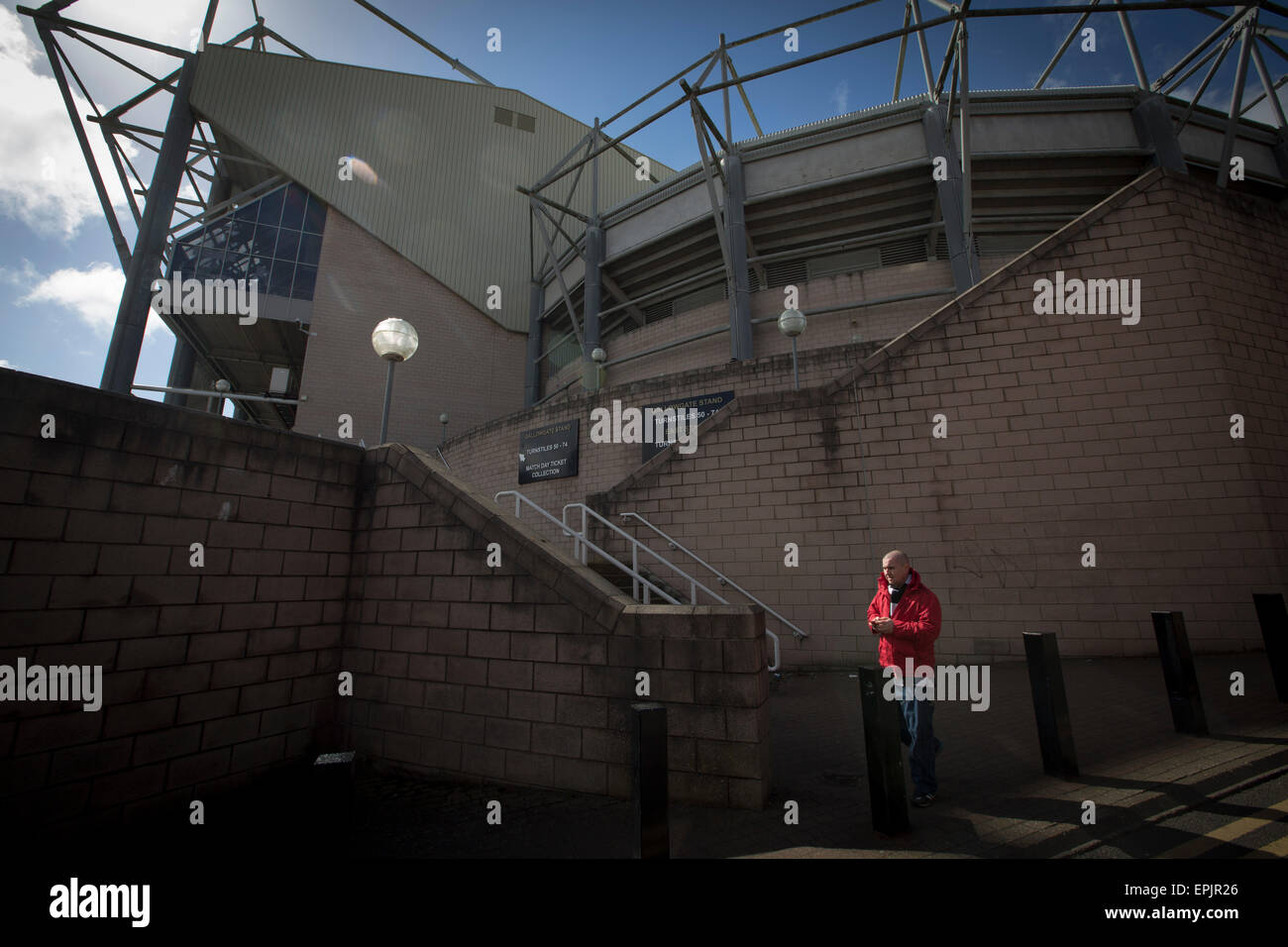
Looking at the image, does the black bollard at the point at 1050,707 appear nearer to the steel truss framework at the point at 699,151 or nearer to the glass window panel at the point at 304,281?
the steel truss framework at the point at 699,151

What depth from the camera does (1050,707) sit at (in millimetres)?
3648

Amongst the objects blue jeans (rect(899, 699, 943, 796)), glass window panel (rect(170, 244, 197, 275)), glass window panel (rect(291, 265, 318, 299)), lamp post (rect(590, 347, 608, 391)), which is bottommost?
blue jeans (rect(899, 699, 943, 796))

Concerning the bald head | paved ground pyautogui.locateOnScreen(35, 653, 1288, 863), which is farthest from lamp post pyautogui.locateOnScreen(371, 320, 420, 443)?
the bald head

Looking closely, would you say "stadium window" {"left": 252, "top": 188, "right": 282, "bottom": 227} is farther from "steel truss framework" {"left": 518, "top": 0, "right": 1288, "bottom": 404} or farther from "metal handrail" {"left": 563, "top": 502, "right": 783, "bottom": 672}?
"metal handrail" {"left": 563, "top": 502, "right": 783, "bottom": 672}

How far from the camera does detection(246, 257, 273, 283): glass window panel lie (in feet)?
64.2

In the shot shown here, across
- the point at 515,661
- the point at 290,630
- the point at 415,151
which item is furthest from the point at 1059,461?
the point at 415,151

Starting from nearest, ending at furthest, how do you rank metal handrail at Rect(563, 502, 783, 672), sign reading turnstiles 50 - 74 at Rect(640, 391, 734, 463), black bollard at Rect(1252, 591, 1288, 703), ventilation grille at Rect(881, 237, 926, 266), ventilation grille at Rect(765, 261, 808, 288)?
black bollard at Rect(1252, 591, 1288, 703) → metal handrail at Rect(563, 502, 783, 672) → sign reading turnstiles 50 - 74 at Rect(640, 391, 734, 463) → ventilation grille at Rect(881, 237, 926, 266) → ventilation grille at Rect(765, 261, 808, 288)

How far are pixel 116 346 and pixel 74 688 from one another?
18.0m

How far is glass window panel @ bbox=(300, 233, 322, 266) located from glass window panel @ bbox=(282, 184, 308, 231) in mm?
545

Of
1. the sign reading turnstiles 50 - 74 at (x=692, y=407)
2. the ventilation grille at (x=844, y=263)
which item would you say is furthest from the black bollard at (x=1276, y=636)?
the ventilation grille at (x=844, y=263)

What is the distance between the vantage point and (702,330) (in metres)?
15.9

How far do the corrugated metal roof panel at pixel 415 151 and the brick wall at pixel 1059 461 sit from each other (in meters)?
18.1

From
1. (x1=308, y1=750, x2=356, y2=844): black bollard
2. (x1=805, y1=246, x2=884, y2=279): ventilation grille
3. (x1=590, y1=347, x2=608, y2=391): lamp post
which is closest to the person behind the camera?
(x1=308, y1=750, x2=356, y2=844): black bollard
